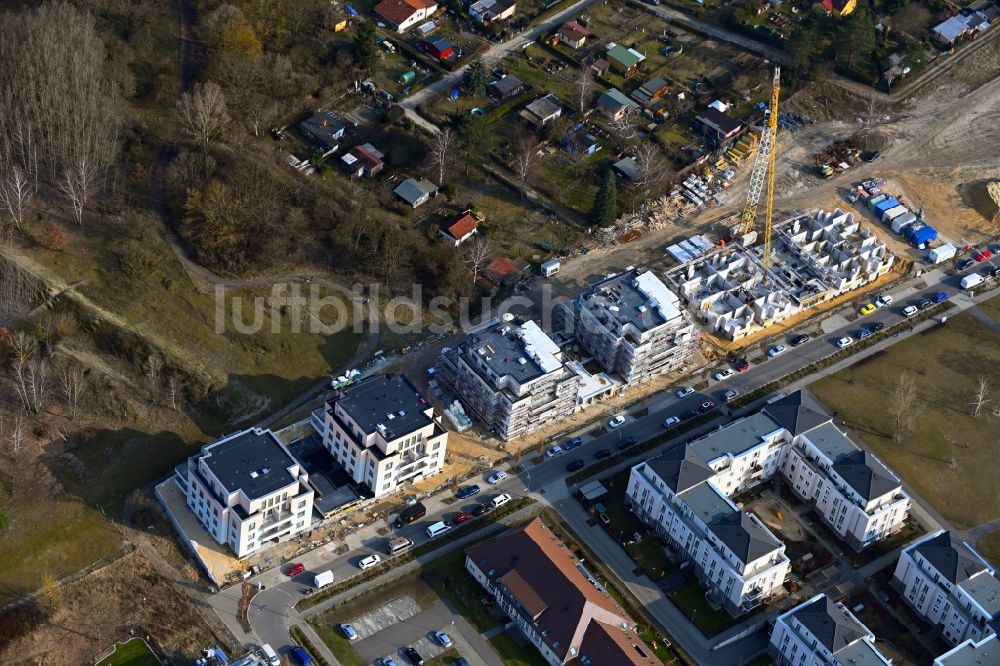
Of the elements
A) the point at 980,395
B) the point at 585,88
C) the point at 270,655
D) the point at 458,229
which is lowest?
the point at 270,655

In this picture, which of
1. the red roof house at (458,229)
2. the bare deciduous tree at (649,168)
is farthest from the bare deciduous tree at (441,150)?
the bare deciduous tree at (649,168)

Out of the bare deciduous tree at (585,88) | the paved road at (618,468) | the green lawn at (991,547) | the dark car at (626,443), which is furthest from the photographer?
the bare deciduous tree at (585,88)

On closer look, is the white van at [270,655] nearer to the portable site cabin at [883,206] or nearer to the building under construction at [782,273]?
the building under construction at [782,273]

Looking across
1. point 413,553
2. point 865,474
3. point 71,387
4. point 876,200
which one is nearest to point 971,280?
point 876,200

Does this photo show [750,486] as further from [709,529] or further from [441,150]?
[441,150]

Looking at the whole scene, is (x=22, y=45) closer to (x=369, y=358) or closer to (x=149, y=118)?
(x=149, y=118)

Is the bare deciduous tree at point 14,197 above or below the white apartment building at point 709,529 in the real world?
above

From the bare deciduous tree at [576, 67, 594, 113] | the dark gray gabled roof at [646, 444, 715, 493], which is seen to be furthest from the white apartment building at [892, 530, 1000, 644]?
the bare deciduous tree at [576, 67, 594, 113]
